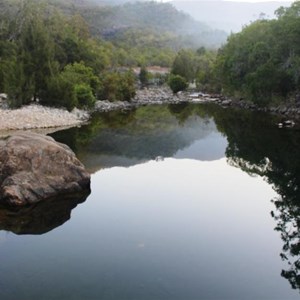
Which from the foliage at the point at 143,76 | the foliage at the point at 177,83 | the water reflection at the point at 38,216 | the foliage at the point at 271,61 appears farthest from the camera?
the foliage at the point at 143,76

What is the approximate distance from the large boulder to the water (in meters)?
1.06

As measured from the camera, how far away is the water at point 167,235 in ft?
40.1

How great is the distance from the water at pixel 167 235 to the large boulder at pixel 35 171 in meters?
1.06

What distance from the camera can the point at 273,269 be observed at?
43.8 feet

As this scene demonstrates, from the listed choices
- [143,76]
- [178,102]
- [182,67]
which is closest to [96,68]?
[178,102]

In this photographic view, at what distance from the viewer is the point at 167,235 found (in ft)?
51.9

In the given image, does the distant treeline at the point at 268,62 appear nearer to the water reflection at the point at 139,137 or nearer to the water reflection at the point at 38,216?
the water reflection at the point at 139,137

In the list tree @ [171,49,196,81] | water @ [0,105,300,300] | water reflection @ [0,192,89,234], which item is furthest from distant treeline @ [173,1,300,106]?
water reflection @ [0,192,89,234]

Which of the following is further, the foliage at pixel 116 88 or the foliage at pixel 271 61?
the foliage at pixel 116 88

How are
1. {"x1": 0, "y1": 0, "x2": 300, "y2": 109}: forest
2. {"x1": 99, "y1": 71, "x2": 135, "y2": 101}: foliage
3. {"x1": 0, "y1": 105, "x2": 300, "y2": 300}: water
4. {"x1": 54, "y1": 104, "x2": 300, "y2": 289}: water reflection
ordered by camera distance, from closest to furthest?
{"x1": 0, "y1": 105, "x2": 300, "y2": 300}: water, {"x1": 54, "y1": 104, "x2": 300, "y2": 289}: water reflection, {"x1": 0, "y1": 0, "x2": 300, "y2": 109}: forest, {"x1": 99, "y1": 71, "x2": 135, "y2": 101}: foliage

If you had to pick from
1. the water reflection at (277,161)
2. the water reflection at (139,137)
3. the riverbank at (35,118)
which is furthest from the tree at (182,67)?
the riverbank at (35,118)

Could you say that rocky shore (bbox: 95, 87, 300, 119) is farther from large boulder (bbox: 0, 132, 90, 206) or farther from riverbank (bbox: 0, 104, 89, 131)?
large boulder (bbox: 0, 132, 90, 206)

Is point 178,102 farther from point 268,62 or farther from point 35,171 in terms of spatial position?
point 35,171

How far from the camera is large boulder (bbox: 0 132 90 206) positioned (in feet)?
58.8
